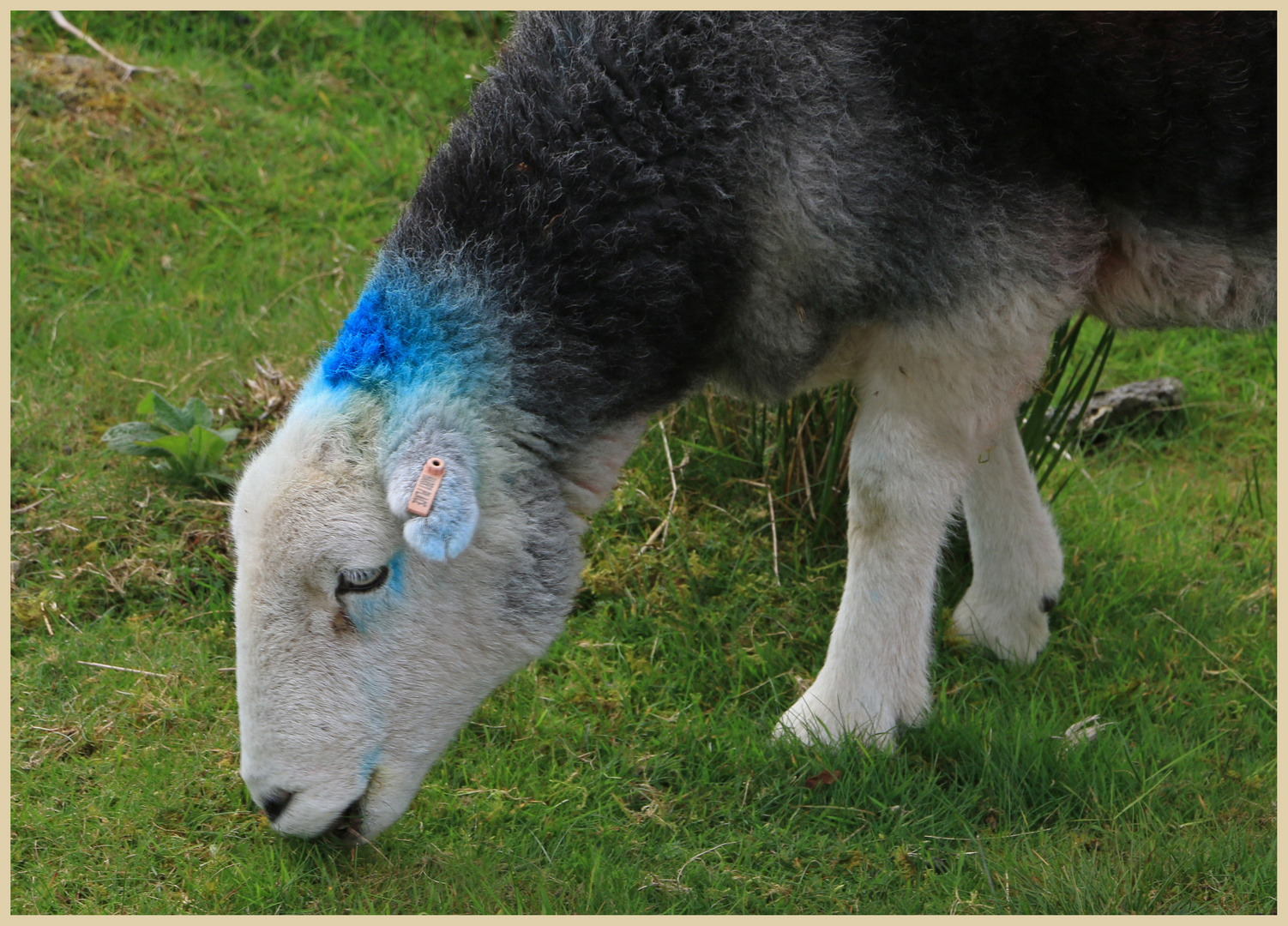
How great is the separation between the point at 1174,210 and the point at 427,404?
199 cm

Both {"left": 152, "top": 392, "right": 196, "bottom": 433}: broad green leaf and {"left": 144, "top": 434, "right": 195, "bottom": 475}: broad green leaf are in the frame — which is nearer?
{"left": 144, "top": 434, "right": 195, "bottom": 475}: broad green leaf

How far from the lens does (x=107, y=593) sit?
4.59 meters

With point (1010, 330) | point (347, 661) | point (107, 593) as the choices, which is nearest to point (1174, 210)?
point (1010, 330)

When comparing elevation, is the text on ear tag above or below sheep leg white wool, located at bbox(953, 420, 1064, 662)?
above

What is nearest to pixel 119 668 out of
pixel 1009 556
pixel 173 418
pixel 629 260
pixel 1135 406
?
pixel 173 418

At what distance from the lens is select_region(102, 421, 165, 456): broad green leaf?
15.9 feet

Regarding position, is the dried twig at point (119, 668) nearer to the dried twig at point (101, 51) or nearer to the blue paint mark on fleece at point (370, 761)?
Answer: the blue paint mark on fleece at point (370, 761)

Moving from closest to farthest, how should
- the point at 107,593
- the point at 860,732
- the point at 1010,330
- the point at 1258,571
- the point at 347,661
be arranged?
the point at 347,661, the point at 1010,330, the point at 860,732, the point at 107,593, the point at 1258,571

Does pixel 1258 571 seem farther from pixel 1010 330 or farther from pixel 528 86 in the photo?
pixel 528 86

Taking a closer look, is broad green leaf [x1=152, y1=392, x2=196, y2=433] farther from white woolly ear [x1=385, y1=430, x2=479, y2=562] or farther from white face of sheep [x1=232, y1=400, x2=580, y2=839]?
white woolly ear [x1=385, y1=430, x2=479, y2=562]

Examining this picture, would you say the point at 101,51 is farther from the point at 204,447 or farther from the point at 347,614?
the point at 347,614

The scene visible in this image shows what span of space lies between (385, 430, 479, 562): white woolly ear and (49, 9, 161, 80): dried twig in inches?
191

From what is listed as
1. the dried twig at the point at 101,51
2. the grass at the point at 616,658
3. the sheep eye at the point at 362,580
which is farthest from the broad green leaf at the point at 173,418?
the dried twig at the point at 101,51

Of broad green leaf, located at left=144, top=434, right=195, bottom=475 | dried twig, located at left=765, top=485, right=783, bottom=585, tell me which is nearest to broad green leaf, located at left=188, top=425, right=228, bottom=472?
broad green leaf, located at left=144, top=434, right=195, bottom=475
